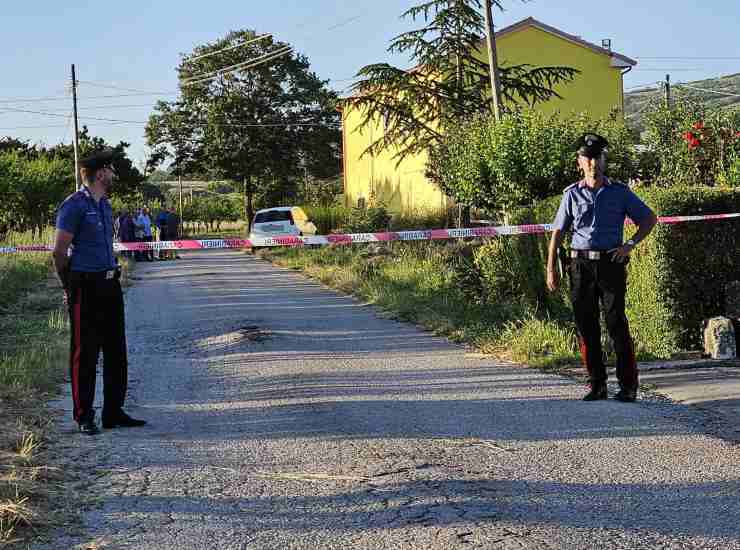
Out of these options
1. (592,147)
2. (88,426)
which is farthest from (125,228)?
(592,147)

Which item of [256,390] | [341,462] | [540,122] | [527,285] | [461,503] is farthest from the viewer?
[540,122]

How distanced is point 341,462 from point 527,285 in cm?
791

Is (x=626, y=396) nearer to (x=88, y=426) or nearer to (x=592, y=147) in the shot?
(x=592, y=147)

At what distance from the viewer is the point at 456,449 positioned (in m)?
5.95

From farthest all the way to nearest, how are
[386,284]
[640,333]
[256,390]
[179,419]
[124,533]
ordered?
[386,284], [640,333], [256,390], [179,419], [124,533]

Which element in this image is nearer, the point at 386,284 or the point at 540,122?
the point at 540,122

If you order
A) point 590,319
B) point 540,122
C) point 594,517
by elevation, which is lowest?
point 594,517

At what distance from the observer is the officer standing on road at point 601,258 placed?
749 cm

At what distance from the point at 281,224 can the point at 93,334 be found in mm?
27630

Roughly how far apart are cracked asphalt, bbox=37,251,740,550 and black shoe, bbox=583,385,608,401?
149mm

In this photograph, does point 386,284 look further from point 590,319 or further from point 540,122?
point 590,319

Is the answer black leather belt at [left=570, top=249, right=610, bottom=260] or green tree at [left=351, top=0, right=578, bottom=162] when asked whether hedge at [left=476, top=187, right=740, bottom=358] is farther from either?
green tree at [left=351, top=0, right=578, bottom=162]

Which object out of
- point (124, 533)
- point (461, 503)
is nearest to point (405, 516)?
point (461, 503)

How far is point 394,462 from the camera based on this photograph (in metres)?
5.64
